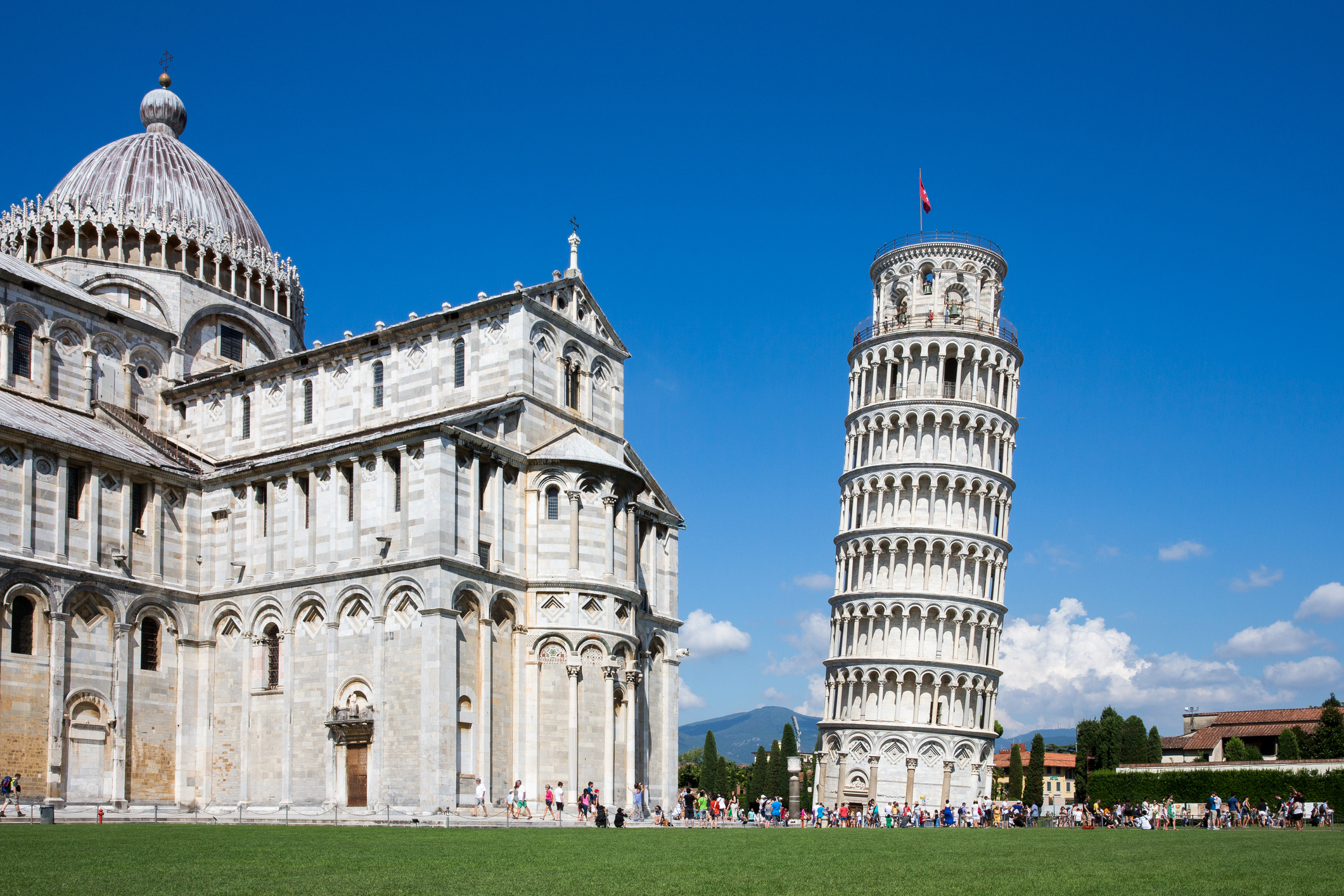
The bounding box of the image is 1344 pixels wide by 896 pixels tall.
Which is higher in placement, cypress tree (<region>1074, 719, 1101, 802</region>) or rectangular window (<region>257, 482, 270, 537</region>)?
rectangular window (<region>257, 482, 270, 537</region>)

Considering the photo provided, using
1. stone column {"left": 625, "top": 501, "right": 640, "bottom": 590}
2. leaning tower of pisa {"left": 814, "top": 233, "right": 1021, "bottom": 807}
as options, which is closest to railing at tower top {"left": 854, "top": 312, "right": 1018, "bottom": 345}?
leaning tower of pisa {"left": 814, "top": 233, "right": 1021, "bottom": 807}

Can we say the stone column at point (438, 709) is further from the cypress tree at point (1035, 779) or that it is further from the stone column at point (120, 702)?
the cypress tree at point (1035, 779)

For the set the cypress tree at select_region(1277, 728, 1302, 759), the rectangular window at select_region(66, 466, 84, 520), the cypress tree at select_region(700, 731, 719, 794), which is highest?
the rectangular window at select_region(66, 466, 84, 520)

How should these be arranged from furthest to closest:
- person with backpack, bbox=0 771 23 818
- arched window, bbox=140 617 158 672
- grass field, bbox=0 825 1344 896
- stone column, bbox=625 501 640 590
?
1. stone column, bbox=625 501 640 590
2. arched window, bbox=140 617 158 672
3. person with backpack, bbox=0 771 23 818
4. grass field, bbox=0 825 1344 896

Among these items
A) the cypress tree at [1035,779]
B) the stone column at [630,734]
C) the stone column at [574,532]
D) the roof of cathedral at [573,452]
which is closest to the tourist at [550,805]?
the stone column at [630,734]

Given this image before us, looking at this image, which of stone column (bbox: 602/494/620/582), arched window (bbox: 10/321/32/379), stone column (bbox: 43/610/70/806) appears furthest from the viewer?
arched window (bbox: 10/321/32/379)

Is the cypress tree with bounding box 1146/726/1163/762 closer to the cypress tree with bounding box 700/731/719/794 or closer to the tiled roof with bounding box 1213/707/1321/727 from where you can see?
the tiled roof with bounding box 1213/707/1321/727

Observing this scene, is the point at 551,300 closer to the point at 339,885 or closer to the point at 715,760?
the point at 339,885

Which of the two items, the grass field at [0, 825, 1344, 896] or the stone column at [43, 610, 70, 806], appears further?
the stone column at [43, 610, 70, 806]

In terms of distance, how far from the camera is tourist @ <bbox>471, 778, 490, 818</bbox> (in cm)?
3791

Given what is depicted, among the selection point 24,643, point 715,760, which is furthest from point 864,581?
point 24,643

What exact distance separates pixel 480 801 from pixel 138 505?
16.3m

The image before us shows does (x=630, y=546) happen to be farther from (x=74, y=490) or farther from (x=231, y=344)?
(x=231, y=344)

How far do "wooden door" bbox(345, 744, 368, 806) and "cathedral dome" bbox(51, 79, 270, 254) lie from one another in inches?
1050
